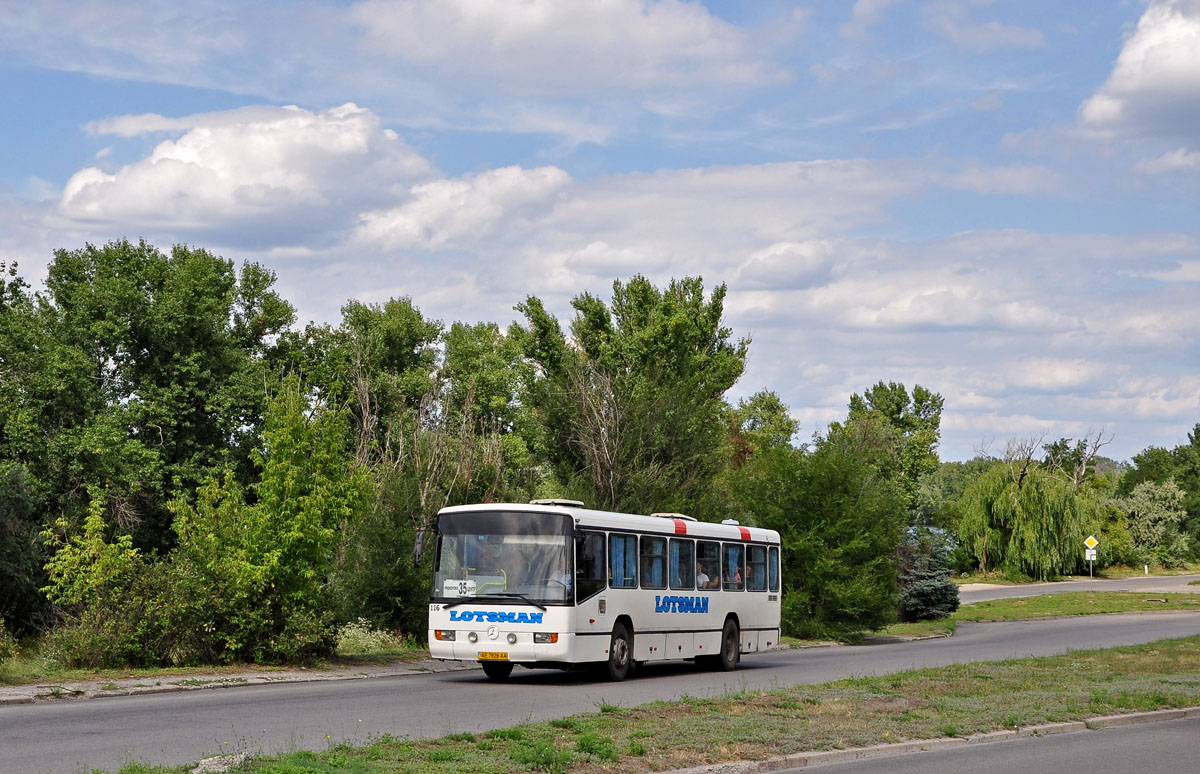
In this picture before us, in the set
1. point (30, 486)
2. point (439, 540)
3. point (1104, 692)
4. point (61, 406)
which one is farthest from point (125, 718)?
point (61, 406)

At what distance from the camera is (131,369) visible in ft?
153

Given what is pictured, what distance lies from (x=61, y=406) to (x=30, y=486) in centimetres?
585

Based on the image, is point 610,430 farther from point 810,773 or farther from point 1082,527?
point 1082,527

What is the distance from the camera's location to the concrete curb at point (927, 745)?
1123 centimetres

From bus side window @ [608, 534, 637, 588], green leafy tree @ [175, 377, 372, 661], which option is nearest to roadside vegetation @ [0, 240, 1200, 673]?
green leafy tree @ [175, 377, 372, 661]

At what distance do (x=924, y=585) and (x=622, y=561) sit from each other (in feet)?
86.0

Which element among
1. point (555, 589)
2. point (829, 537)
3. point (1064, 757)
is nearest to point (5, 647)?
point (555, 589)

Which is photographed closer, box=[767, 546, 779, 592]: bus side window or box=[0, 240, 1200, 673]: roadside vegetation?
box=[0, 240, 1200, 673]: roadside vegetation

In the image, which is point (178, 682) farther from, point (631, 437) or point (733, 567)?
point (631, 437)

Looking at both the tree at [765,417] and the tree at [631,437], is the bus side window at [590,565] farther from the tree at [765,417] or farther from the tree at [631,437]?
the tree at [765,417]

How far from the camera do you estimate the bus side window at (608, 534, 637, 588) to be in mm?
21250

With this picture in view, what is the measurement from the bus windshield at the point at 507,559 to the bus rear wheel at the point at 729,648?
19.8 ft

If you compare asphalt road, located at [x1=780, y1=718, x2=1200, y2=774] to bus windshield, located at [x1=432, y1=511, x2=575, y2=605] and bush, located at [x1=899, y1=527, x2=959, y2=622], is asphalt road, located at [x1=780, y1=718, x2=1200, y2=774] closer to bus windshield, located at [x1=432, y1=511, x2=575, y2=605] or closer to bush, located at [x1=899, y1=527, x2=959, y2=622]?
bus windshield, located at [x1=432, y1=511, x2=575, y2=605]

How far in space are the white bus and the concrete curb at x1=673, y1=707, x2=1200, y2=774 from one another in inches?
296
